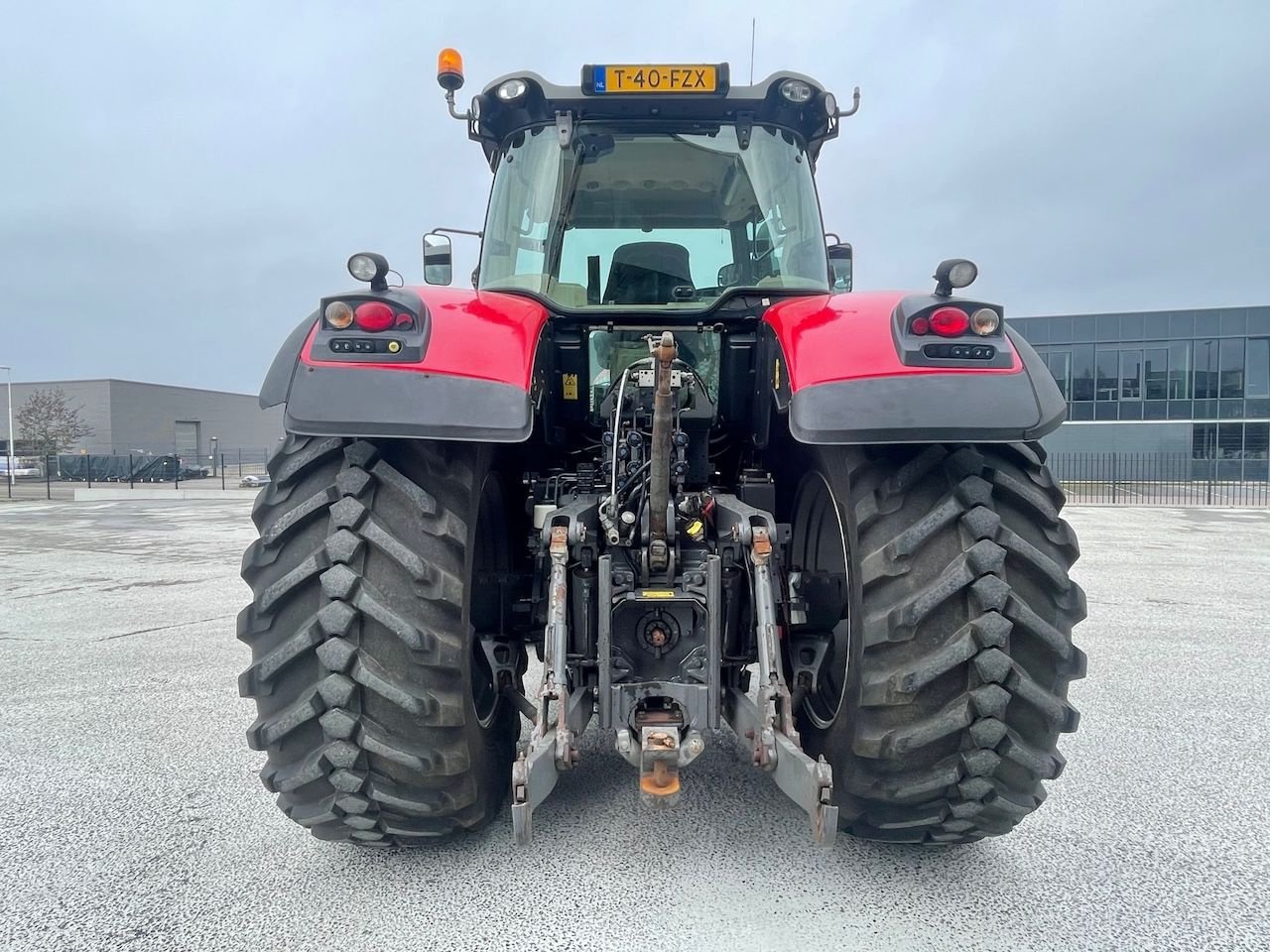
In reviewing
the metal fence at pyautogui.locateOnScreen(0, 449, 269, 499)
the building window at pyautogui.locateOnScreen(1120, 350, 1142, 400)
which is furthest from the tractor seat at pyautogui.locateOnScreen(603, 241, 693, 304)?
the building window at pyautogui.locateOnScreen(1120, 350, 1142, 400)

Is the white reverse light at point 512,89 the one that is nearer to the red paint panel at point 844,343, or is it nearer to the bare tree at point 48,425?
the red paint panel at point 844,343

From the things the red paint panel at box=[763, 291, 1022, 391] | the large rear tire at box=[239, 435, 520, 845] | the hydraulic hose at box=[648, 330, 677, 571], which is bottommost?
the large rear tire at box=[239, 435, 520, 845]

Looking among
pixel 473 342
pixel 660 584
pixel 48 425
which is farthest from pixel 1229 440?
pixel 48 425

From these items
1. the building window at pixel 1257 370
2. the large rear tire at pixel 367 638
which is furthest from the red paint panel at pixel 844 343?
the building window at pixel 1257 370

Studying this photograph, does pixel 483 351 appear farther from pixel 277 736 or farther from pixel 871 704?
pixel 871 704

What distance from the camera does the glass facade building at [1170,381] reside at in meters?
28.0

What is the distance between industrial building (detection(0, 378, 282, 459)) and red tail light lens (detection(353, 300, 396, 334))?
156ft

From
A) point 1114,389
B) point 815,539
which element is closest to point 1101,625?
point 815,539

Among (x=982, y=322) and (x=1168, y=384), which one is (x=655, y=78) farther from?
(x=1168, y=384)

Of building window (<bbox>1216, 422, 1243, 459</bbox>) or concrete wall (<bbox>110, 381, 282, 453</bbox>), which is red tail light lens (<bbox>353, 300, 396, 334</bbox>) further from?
concrete wall (<bbox>110, 381, 282, 453</bbox>)

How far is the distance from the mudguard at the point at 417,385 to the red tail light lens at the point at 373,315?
0.02 m

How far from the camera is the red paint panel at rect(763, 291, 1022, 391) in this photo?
1953 mm

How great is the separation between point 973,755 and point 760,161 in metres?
2.19

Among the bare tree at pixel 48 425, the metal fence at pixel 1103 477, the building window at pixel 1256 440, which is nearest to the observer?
the metal fence at pixel 1103 477
